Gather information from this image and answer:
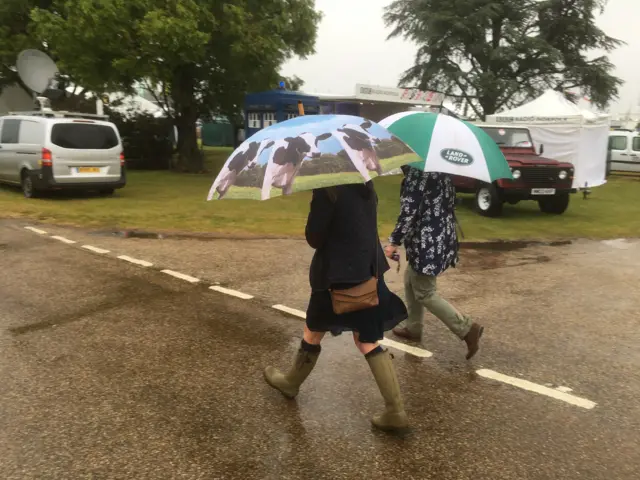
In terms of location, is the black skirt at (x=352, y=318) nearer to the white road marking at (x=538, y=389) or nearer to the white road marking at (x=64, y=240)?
the white road marking at (x=538, y=389)

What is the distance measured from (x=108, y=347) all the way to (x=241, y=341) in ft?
3.44

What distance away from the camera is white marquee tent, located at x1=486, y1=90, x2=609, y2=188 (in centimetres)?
1698

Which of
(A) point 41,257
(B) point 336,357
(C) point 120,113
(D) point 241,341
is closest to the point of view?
(B) point 336,357

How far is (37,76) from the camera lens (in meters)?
15.7

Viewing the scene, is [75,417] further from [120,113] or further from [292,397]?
[120,113]

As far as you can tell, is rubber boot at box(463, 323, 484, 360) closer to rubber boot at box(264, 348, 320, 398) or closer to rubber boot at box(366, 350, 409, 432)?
rubber boot at box(366, 350, 409, 432)

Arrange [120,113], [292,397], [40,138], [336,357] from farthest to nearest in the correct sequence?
[120,113] → [40,138] → [336,357] → [292,397]

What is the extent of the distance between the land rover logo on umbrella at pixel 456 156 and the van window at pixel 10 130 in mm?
12118

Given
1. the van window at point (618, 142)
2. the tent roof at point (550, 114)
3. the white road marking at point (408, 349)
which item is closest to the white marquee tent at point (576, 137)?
the tent roof at point (550, 114)

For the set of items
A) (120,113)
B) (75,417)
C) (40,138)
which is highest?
(120,113)

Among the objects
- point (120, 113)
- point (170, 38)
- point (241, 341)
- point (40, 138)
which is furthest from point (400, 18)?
point (241, 341)

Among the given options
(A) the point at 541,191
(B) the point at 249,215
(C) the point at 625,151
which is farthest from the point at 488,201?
(C) the point at 625,151

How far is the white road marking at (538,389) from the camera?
364cm

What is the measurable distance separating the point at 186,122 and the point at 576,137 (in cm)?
1382
